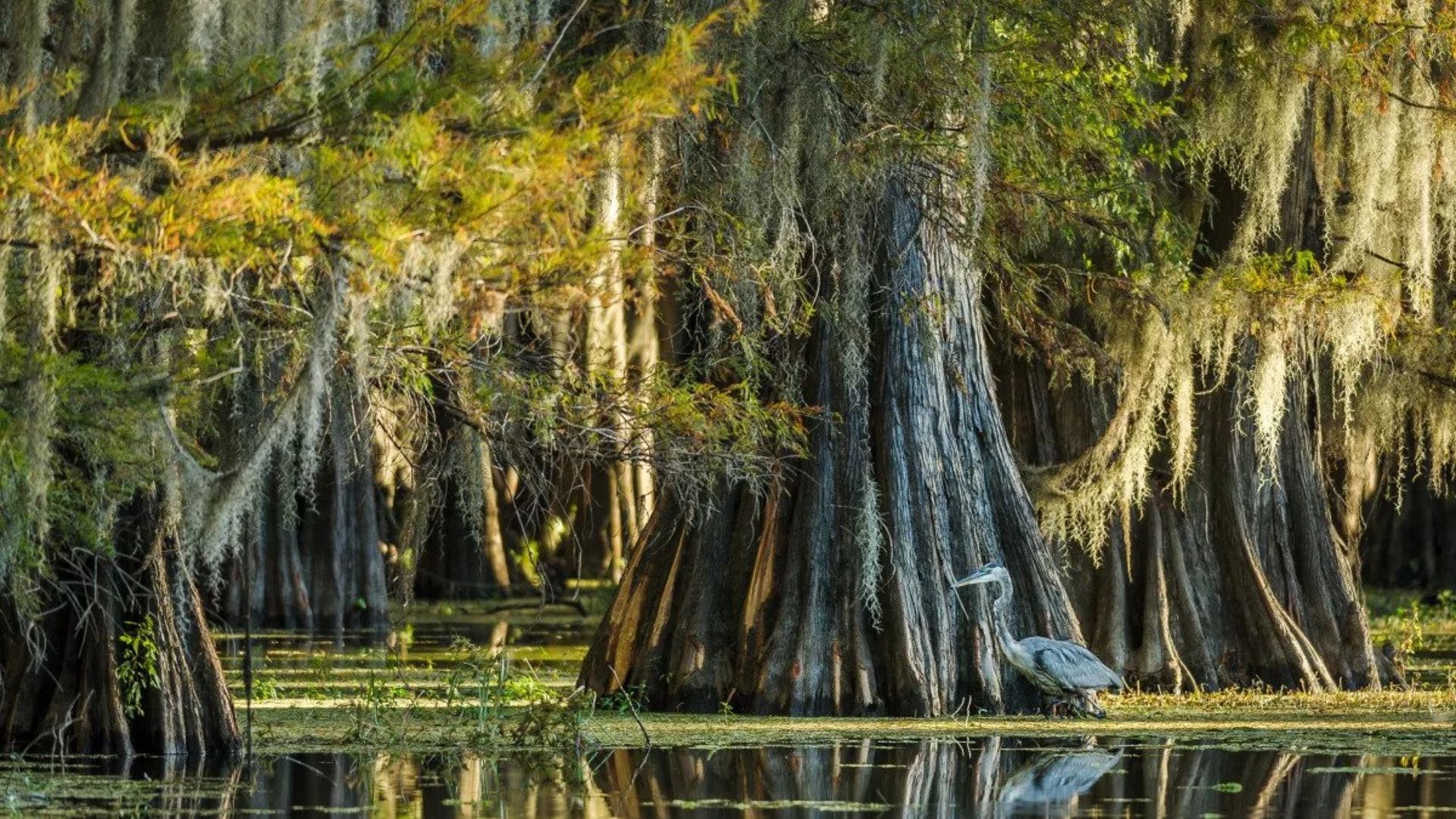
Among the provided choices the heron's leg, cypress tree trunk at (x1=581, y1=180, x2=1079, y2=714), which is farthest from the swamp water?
cypress tree trunk at (x1=581, y1=180, x2=1079, y2=714)

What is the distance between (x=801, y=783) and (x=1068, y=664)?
335cm

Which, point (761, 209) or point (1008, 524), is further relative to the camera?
point (1008, 524)

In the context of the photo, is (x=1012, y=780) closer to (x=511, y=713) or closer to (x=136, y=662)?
(x=136, y=662)

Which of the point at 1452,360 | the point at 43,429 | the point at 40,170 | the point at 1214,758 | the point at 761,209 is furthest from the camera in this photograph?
the point at 1452,360

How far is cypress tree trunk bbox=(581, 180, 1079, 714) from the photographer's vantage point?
11.9 metres

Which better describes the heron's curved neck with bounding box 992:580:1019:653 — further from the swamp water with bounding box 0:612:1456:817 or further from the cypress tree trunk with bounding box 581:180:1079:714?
the swamp water with bounding box 0:612:1456:817

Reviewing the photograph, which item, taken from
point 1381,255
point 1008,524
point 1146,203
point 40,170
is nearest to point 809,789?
point 40,170

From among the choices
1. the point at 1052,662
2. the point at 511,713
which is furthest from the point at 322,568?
the point at 1052,662

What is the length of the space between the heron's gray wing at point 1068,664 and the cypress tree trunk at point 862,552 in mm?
396

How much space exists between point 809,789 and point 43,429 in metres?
2.95

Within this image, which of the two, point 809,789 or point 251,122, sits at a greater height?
point 251,122

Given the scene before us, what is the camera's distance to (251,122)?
308 inches

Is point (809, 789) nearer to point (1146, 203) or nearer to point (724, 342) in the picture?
point (724, 342)

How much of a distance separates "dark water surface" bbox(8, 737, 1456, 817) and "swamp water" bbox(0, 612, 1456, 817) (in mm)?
13
